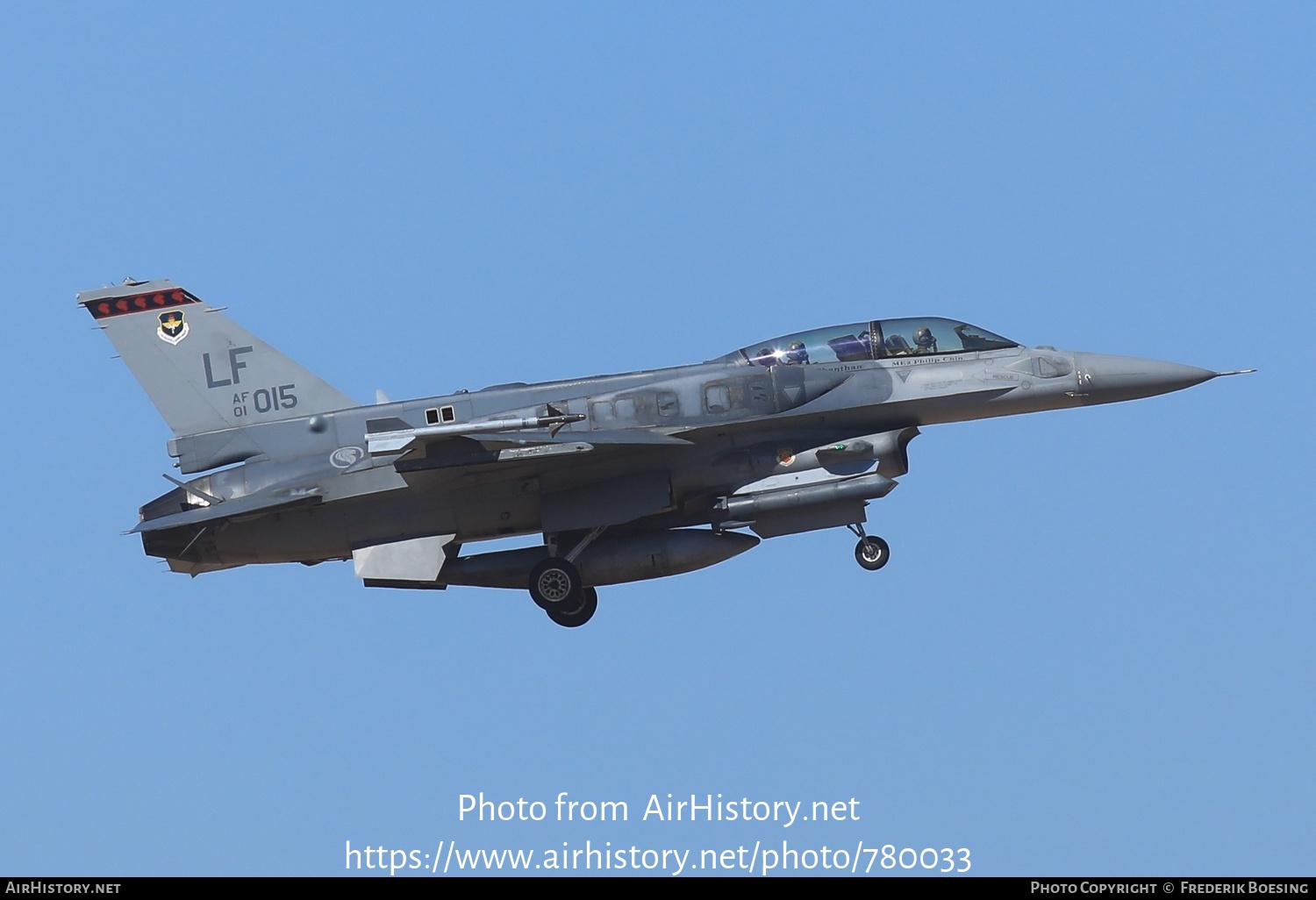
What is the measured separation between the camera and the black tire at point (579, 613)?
2106cm

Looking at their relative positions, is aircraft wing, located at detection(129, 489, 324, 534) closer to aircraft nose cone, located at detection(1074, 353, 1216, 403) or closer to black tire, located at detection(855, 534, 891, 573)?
black tire, located at detection(855, 534, 891, 573)

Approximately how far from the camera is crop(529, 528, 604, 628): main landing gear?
68.9 feet

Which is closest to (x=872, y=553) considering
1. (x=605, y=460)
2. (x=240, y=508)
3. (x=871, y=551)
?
(x=871, y=551)

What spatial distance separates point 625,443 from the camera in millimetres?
19688

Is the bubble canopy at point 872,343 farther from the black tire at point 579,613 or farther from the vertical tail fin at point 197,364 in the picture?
the vertical tail fin at point 197,364

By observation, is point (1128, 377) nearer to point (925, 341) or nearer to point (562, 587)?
point (925, 341)

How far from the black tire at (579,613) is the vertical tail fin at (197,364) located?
340cm

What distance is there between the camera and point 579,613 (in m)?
21.1

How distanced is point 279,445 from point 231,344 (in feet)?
4.60

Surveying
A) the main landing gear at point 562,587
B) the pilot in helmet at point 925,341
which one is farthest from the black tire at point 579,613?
the pilot in helmet at point 925,341

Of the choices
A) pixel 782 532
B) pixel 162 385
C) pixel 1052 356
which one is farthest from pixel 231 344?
pixel 1052 356
